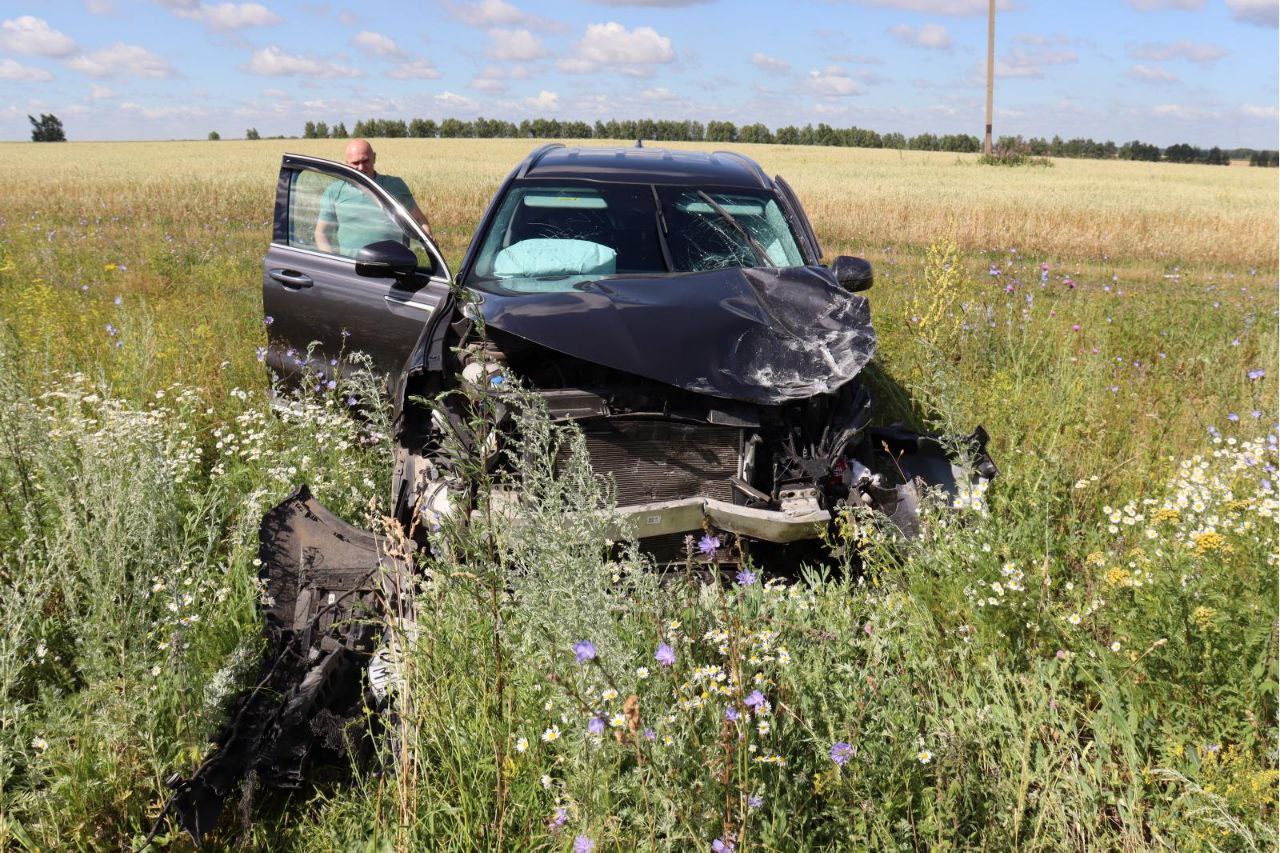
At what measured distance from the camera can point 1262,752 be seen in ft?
7.00

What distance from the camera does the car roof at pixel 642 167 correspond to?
456cm

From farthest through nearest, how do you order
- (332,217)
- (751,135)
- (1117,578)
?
(751,135) → (332,217) → (1117,578)

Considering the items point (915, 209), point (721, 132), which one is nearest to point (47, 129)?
point (721, 132)

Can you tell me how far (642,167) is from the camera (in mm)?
4730

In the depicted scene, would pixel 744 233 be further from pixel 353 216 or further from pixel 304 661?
pixel 304 661

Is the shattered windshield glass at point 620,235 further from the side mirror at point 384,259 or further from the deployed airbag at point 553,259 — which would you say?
the side mirror at point 384,259

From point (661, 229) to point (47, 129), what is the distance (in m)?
86.4

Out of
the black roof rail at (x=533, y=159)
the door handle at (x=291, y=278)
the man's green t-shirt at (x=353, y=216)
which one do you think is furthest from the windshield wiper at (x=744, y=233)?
the door handle at (x=291, y=278)

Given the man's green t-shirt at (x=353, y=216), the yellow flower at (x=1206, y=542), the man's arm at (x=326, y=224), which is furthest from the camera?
the man's arm at (x=326, y=224)

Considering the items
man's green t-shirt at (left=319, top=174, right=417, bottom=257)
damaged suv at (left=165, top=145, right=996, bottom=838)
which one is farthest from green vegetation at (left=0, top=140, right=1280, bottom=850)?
man's green t-shirt at (left=319, top=174, right=417, bottom=257)

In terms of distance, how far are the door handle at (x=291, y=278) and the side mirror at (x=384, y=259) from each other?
97cm

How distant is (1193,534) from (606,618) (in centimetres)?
176

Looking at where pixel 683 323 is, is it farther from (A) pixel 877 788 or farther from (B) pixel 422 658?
(A) pixel 877 788

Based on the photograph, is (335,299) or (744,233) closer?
(744,233)
